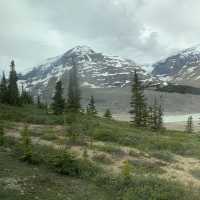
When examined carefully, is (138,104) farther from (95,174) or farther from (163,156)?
(95,174)

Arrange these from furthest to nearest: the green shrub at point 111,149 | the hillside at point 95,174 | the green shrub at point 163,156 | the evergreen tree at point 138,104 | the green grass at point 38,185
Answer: the evergreen tree at point 138,104 → the green shrub at point 163,156 → the green shrub at point 111,149 → the hillside at point 95,174 → the green grass at point 38,185

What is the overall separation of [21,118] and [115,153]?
68.8ft

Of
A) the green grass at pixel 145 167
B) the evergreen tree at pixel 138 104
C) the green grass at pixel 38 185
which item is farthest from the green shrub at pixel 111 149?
the evergreen tree at pixel 138 104

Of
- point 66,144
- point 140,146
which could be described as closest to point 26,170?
point 66,144

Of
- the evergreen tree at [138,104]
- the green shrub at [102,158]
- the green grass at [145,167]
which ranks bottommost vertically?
the green grass at [145,167]

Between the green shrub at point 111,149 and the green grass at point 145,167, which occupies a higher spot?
the green shrub at point 111,149

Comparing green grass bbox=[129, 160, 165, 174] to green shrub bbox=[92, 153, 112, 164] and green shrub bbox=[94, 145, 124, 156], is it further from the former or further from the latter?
green shrub bbox=[94, 145, 124, 156]

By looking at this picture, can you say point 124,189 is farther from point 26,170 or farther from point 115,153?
→ point 115,153

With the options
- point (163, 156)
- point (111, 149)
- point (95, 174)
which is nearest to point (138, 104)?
point (163, 156)

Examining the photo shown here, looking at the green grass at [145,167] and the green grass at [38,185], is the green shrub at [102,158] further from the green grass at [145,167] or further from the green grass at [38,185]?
the green grass at [38,185]

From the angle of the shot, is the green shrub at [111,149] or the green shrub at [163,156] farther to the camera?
the green shrub at [163,156]

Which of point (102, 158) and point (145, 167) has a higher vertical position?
point (102, 158)

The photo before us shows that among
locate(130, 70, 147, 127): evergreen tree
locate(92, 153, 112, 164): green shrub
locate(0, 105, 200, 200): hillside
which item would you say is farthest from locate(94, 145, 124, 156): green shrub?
locate(130, 70, 147, 127): evergreen tree

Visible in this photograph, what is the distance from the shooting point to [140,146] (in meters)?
31.5
